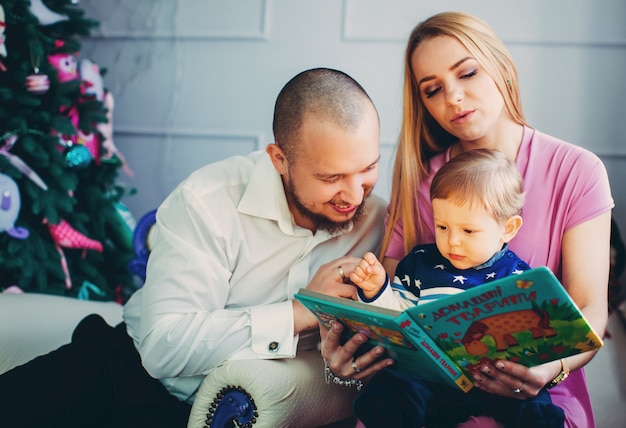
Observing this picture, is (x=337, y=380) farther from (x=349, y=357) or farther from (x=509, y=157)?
(x=509, y=157)

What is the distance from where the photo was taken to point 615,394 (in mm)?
2301

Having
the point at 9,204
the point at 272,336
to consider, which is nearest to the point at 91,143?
the point at 9,204

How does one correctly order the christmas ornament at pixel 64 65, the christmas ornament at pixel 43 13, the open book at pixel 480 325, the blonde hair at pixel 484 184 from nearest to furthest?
the open book at pixel 480 325
the blonde hair at pixel 484 184
the christmas ornament at pixel 43 13
the christmas ornament at pixel 64 65

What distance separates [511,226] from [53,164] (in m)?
2.02

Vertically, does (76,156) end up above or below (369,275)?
below

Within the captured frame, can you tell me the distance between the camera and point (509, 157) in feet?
6.19

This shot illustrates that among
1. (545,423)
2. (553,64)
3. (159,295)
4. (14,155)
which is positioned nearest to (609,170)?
(553,64)

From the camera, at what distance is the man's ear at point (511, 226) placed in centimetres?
166

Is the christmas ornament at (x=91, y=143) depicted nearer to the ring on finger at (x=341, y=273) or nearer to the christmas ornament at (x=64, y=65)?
the christmas ornament at (x=64, y=65)

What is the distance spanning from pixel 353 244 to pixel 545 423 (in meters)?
0.80

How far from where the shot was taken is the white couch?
1680mm

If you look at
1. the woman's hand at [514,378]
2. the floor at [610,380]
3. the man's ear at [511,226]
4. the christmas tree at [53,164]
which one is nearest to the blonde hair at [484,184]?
the man's ear at [511,226]

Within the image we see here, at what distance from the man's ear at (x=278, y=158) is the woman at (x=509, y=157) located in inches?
12.6

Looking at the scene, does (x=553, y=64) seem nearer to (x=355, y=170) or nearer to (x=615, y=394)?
(x=615, y=394)
